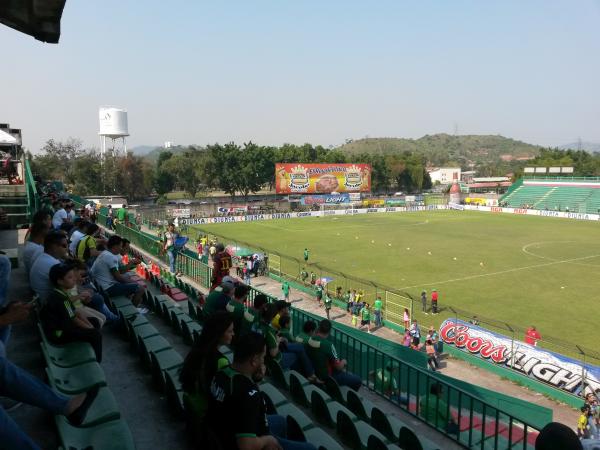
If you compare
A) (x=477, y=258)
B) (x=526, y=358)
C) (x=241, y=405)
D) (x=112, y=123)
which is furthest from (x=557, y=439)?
(x=112, y=123)

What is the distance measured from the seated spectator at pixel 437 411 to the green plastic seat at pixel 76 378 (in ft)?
14.6

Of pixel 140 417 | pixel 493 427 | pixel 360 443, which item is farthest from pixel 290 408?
pixel 493 427

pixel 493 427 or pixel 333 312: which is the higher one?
pixel 493 427

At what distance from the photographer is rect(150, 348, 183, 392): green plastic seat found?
5118 mm

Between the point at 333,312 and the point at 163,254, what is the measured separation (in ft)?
25.8

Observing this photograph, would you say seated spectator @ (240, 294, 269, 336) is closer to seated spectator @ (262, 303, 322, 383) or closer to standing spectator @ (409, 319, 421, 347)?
seated spectator @ (262, 303, 322, 383)

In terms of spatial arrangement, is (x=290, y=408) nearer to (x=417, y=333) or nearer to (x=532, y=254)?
(x=417, y=333)

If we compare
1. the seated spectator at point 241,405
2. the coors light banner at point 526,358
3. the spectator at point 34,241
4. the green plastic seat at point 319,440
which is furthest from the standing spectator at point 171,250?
the seated spectator at point 241,405

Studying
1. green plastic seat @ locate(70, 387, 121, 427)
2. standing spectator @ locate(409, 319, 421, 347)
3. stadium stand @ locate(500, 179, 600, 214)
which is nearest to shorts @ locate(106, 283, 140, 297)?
green plastic seat @ locate(70, 387, 121, 427)

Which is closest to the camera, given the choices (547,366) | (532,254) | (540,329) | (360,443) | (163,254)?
(360,443)

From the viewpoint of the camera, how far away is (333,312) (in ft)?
68.6

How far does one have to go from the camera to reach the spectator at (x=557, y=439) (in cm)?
224

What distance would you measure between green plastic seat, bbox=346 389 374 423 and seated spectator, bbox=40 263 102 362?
9.84 feet

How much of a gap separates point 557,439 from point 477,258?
109ft
